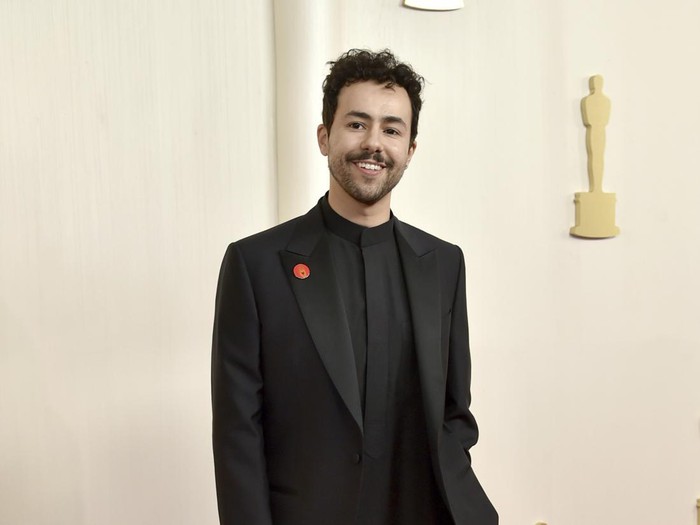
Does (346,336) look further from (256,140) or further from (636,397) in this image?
(636,397)

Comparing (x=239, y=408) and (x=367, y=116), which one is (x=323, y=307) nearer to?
(x=239, y=408)

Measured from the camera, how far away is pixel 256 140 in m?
2.59

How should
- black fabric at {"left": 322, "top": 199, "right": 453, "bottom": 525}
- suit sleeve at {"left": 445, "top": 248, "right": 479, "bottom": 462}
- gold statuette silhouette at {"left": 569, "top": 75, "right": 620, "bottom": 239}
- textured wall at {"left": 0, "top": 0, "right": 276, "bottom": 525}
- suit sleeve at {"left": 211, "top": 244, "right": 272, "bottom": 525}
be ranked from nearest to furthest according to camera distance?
1. suit sleeve at {"left": 211, "top": 244, "right": 272, "bottom": 525}
2. black fabric at {"left": 322, "top": 199, "right": 453, "bottom": 525}
3. suit sleeve at {"left": 445, "top": 248, "right": 479, "bottom": 462}
4. textured wall at {"left": 0, "top": 0, "right": 276, "bottom": 525}
5. gold statuette silhouette at {"left": 569, "top": 75, "right": 620, "bottom": 239}

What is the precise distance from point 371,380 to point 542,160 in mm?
1416

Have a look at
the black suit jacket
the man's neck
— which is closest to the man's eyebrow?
the man's neck

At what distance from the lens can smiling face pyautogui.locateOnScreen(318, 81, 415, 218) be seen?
1.71 metres

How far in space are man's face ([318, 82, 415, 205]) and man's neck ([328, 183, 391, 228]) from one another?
30mm

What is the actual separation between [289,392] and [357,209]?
42 centimetres

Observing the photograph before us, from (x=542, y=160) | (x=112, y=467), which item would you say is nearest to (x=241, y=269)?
(x=112, y=467)

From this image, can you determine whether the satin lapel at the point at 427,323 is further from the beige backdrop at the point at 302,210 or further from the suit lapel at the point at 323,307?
the beige backdrop at the point at 302,210

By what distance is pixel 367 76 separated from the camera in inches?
68.9

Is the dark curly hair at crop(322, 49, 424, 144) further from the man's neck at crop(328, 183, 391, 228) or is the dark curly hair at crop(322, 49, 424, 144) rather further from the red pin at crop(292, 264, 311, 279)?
the red pin at crop(292, 264, 311, 279)

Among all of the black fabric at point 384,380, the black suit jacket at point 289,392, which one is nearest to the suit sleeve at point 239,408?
the black suit jacket at point 289,392

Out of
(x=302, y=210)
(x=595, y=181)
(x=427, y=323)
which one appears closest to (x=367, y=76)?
(x=427, y=323)
